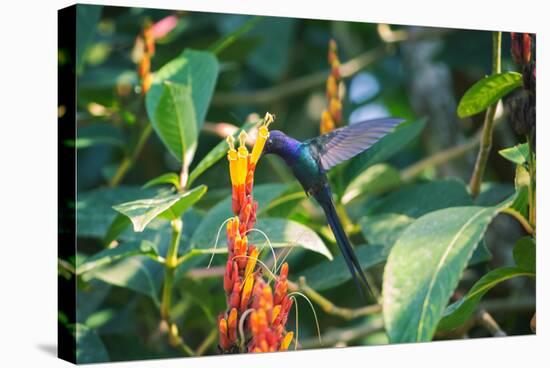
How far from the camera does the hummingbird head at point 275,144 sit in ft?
7.17

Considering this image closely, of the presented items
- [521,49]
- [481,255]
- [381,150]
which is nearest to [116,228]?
[381,150]

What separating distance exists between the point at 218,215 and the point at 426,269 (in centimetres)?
56

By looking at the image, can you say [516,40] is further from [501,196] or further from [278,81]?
[278,81]

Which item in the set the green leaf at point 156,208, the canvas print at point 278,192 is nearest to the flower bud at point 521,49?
the canvas print at point 278,192

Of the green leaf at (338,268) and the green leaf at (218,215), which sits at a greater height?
the green leaf at (218,215)

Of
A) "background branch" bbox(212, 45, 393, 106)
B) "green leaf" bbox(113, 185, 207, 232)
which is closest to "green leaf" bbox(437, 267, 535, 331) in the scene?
"green leaf" bbox(113, 185, 207, 232)

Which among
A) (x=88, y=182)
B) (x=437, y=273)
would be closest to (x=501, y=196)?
(x=437, y=273)

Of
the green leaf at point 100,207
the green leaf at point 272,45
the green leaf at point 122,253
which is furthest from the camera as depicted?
the green leaf at point 272,45

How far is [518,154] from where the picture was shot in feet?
6.89

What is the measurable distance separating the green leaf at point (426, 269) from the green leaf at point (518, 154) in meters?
0.38

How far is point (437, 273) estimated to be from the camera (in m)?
1.59

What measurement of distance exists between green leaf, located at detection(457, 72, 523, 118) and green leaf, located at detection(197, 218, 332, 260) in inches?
20.1

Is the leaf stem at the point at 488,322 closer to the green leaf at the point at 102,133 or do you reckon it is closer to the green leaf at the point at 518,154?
the green leaf at the point at 518,154

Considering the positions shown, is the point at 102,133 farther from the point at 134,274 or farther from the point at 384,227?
the point at 384,227
